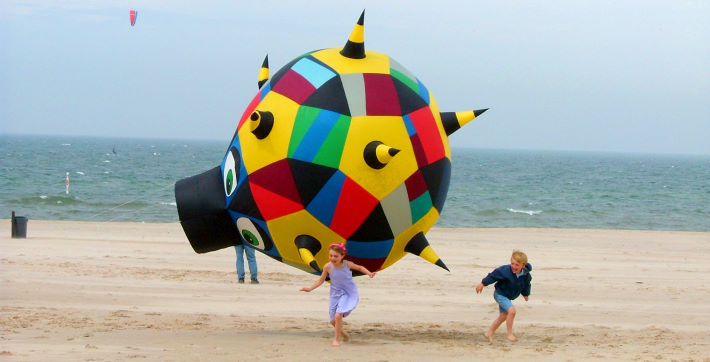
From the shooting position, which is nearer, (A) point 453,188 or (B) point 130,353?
(B) point 130,353

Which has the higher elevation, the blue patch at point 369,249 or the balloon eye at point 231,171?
the balloon eye at point 231,171

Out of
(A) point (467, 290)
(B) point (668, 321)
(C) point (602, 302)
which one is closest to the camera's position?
(B) point (668, 321)

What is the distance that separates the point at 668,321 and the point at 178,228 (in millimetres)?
16433

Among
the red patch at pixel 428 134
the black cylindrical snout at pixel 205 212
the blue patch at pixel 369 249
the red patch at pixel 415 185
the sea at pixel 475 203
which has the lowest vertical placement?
the sea at pixel 475 203

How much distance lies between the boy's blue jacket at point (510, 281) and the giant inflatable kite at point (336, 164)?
1200 mm

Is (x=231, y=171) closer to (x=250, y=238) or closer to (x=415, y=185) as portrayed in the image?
(x=250, y=238)

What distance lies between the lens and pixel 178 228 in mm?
25156

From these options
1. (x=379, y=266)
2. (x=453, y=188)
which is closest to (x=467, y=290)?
(x=379, y=266)

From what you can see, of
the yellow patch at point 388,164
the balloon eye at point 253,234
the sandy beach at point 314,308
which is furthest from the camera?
the sandy beach at point 314,308

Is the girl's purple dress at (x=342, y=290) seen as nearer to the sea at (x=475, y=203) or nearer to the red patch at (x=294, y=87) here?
the red patch at (x=294, y=87)

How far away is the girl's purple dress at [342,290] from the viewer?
7688 millimetres

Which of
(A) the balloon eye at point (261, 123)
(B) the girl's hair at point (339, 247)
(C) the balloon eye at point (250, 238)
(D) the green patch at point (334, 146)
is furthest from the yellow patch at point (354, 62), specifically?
(C) the balloon eye at point (250, 238)

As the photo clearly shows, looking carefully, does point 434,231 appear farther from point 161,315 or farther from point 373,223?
point 373,223

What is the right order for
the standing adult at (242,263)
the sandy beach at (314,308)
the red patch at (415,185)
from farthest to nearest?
the standing adult at (242,263) → the sandy beach at (314,308) → the red patch at (415,185)
